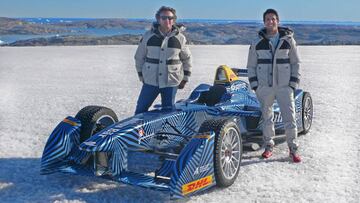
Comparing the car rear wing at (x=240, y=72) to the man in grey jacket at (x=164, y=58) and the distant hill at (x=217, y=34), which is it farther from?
the distant hill at (x=217, y=34)

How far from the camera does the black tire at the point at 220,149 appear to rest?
5.65 metres

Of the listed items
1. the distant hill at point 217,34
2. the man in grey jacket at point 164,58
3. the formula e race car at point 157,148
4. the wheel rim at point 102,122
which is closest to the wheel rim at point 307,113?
the formula e race car at point 157,148

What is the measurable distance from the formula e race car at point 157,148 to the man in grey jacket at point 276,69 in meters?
0.58

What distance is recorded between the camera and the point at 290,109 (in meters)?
6.86

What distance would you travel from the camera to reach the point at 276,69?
6.71 m

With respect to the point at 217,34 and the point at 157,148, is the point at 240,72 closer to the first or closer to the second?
the point at 157,148

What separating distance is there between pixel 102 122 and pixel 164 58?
1227 millimetres

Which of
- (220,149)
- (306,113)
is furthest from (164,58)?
(306,113)

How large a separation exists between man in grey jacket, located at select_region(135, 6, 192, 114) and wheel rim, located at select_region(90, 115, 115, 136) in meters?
0.53

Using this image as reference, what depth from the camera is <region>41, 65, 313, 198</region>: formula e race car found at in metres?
5.39

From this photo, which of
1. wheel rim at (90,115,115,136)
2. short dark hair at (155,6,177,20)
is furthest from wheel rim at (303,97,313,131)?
wheel rim at (90,115,115,136)

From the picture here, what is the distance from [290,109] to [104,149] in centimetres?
274

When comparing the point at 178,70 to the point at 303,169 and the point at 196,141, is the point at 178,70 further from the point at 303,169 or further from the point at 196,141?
Answer: the point at 303,169

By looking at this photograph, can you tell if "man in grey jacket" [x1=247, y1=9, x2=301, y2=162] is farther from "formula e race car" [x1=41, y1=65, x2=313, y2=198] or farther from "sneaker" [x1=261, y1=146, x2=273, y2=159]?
"formula e race car" [x1=41, y1=65, x2=313, y2=198]
